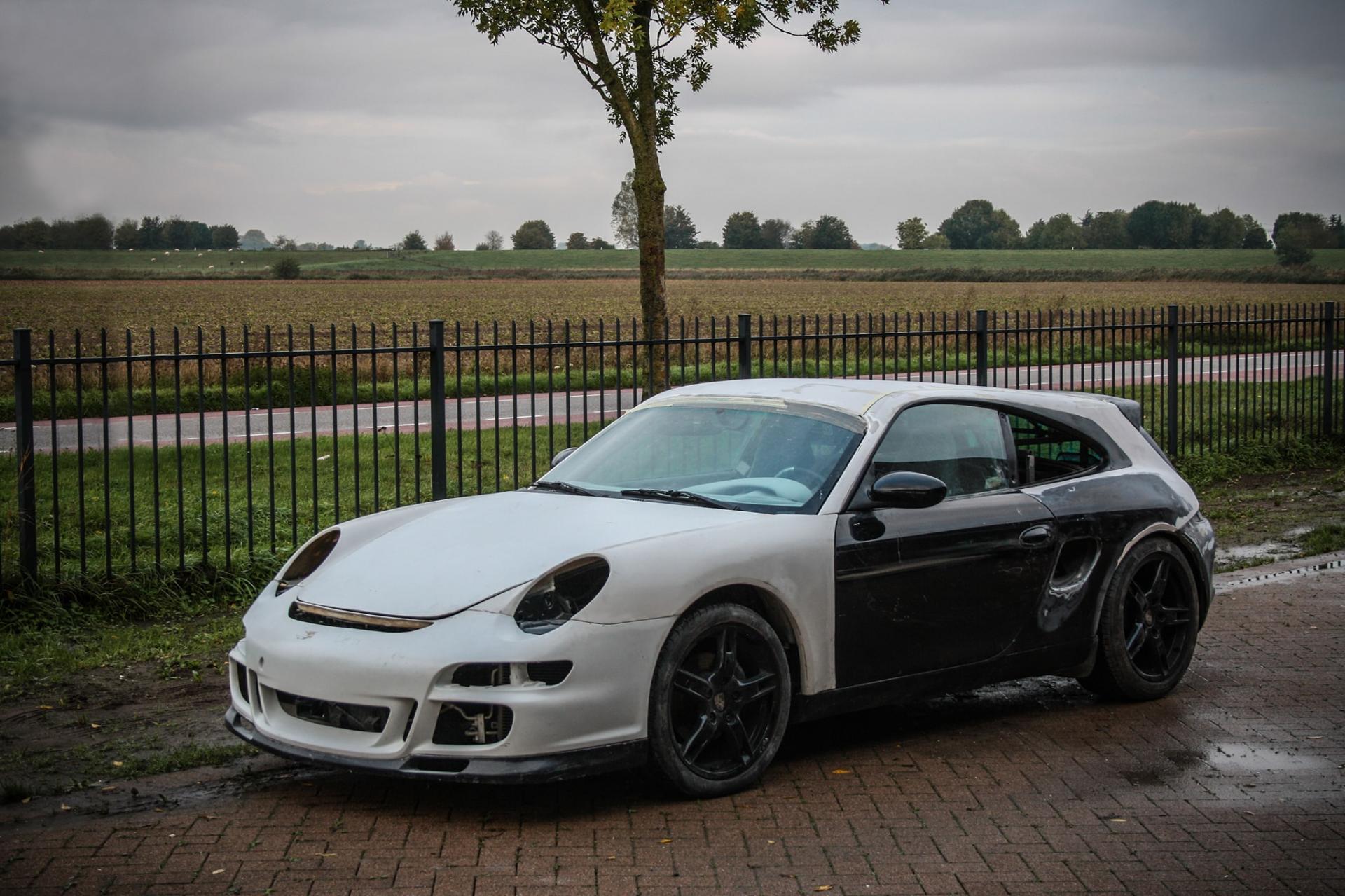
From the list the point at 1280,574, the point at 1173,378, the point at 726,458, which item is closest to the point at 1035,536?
the point at 726,458

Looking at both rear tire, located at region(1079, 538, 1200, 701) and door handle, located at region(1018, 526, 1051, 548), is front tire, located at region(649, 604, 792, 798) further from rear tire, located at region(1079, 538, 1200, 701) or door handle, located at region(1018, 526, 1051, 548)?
rear tire, located at region(1079, 538, 1200, 701)

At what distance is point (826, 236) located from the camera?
136 m

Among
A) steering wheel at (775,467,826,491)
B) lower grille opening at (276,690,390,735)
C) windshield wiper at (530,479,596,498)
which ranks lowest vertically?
lower grille opening at (276,690,390,735)

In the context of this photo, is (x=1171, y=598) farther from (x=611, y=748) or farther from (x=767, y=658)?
(x=611, y=748)

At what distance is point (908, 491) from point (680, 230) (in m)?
128

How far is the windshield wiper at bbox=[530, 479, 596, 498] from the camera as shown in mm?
5648

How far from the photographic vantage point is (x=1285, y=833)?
453 cm

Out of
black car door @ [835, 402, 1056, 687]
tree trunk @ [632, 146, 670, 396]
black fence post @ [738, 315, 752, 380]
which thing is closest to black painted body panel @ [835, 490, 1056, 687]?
black car door @ [835, 402, 1056, 687]

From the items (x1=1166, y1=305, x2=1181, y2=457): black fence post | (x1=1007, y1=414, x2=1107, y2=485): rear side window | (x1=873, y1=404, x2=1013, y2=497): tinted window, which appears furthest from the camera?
(x1=1166, y1=305, x2=1181, y2=457): black fence post

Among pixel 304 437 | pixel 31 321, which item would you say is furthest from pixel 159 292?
pixel 304 437

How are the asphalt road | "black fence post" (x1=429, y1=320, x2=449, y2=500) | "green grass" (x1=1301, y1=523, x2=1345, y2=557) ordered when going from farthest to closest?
the asphalt road
"green grass" (x1=1301, y1=523, x2=1345, y2=557)
"black fence post" (x1=429, y1=320, x2=449, y2=500)

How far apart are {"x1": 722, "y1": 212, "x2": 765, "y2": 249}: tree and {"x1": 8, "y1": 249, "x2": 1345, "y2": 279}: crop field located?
10.0 ft

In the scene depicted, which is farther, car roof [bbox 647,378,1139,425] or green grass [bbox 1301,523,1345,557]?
green grass [bbox 1301,523,1345,557]

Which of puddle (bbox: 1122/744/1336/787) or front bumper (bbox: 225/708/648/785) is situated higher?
front bumper (bbox: 225/708/648/785)
